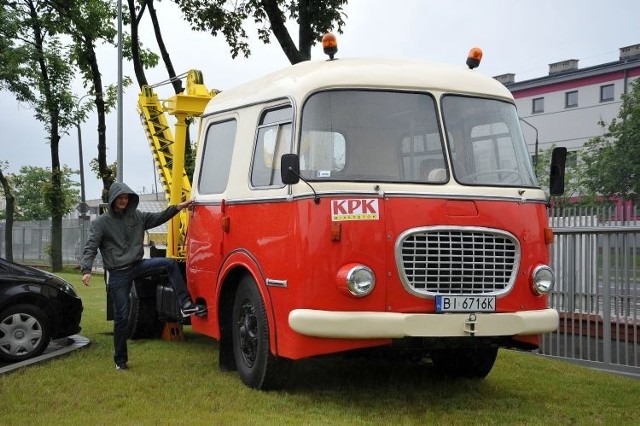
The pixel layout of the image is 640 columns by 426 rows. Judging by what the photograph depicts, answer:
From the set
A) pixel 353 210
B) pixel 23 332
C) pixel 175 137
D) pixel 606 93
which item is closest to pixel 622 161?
pixel 606 93

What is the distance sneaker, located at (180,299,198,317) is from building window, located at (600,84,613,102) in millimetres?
50769

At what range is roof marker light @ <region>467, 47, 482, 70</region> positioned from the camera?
27.8 feet

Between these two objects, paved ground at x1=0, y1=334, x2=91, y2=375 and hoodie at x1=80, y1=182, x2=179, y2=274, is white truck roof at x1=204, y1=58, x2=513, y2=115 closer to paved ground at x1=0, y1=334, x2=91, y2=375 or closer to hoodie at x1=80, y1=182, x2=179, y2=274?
hoodie at x1=80, y1=182, x2=179, y2=274

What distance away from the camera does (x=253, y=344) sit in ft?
25.9

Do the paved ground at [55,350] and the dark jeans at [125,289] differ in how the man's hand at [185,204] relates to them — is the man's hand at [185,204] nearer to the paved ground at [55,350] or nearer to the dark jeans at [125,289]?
the dark jeans at [125,289]

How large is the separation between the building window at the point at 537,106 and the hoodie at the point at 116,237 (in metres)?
54.1

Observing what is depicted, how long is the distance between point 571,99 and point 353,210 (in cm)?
5451

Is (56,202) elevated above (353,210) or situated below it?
above

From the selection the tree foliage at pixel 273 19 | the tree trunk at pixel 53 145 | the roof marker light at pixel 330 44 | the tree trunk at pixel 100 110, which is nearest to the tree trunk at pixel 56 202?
the tree trunk at pixel 53 145

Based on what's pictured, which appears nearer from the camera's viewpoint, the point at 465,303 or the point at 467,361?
the point at 465,303

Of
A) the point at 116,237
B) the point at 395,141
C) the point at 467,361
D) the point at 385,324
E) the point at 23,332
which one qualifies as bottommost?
the point at 467,361

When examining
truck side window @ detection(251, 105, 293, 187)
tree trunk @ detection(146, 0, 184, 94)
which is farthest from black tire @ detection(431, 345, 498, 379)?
tree trunk @ detection(146, 0, 184, 94)

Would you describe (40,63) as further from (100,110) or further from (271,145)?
(271,145)

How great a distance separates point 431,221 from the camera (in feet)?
23.3
